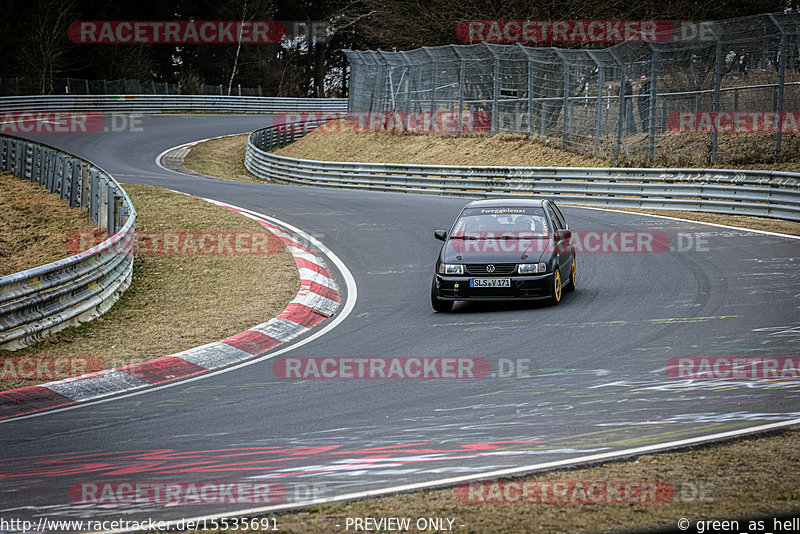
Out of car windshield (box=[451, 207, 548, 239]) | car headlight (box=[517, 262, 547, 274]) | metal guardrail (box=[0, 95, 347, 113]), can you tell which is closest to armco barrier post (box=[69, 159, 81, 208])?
car windshield (box=[451, 207, 548, 239])

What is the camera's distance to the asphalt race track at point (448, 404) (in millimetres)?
6035

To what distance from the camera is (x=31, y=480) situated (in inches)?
240

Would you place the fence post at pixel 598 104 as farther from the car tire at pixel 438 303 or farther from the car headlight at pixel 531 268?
the car tire at pixel 438 303

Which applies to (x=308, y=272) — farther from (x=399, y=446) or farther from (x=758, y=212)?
(x=758, y=212)

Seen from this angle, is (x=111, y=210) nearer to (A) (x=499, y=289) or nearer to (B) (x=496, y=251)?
(B) (x=496, y=251)

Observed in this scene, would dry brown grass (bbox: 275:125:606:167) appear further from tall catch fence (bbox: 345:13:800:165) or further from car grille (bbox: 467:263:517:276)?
car grille (bbox: 467:263:517:276)

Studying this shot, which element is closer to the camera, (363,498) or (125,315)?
(363,498)

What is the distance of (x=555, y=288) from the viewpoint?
1205cm

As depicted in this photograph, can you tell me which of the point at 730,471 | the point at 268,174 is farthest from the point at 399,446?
the point at 268,174

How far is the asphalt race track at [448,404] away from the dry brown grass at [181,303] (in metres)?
1.41

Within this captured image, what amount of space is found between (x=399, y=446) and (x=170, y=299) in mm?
7955

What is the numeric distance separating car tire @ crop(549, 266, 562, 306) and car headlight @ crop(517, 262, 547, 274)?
0.69 feet

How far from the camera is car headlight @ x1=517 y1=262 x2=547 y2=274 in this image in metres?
11.9

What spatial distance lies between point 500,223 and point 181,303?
4820mm
